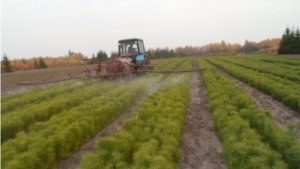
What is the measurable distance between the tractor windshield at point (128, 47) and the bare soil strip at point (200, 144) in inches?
369

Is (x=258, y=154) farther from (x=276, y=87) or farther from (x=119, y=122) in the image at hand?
(x=276, y=87)

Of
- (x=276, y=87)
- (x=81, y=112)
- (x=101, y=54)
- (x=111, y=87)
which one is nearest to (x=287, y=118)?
(x=276, y=87)

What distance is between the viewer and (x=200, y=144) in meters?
6.56

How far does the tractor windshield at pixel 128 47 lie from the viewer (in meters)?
17.9

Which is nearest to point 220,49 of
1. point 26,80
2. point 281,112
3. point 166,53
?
point 166,53

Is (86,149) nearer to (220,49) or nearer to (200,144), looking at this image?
(200,144)

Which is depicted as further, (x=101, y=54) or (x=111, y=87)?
(x=101, y=54)

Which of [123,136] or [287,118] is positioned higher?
[123,136]

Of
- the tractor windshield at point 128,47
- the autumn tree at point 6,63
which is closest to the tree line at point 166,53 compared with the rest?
the autumn tree at point 6,63

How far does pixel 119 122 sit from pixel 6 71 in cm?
5576

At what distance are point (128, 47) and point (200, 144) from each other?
12.7m

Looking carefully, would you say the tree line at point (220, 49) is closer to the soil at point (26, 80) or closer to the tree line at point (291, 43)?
the tree line at point (291, 43)

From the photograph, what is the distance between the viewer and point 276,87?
1164 cm

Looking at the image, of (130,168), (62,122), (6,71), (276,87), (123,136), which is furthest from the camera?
(6,71)
